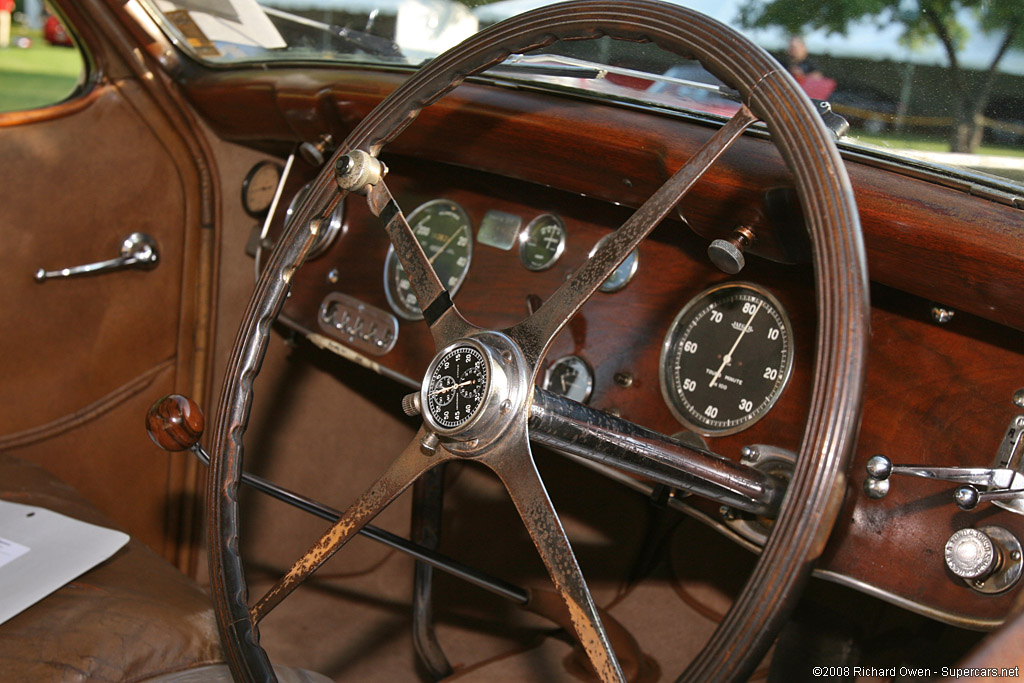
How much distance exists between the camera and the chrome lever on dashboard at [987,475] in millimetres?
943

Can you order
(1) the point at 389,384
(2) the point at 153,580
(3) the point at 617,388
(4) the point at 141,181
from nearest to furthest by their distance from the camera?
(2) the point at 153,580 < (3) the point at 617,388 < (4) the point at 141,181 < (1) the point at 389,384

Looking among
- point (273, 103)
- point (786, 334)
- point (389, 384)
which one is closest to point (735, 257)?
point (786, 334)

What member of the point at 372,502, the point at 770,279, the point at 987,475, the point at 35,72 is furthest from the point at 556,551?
the point at 35,72

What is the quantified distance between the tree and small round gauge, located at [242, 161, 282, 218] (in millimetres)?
1220

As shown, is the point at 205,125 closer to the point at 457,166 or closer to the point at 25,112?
the point at 25,112

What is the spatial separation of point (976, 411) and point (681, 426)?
1.25ft

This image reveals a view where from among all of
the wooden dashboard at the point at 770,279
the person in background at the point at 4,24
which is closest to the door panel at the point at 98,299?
the wooden dashboard at the point at 770,279

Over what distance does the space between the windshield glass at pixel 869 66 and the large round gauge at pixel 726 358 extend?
0.25 meters

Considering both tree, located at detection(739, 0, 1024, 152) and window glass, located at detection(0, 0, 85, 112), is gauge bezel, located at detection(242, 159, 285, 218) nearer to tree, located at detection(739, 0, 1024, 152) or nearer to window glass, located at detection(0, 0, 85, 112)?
window glass, located at detection(0, 0, 85, 112)

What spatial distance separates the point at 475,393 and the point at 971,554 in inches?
23.0

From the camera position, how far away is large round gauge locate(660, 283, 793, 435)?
1.24 metres

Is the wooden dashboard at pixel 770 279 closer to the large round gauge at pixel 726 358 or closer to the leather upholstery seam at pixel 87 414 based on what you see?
the large round gauge at pixel 726 358

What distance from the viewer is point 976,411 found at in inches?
42.3

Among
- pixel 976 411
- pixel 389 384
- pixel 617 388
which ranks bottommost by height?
pixel 389 384
